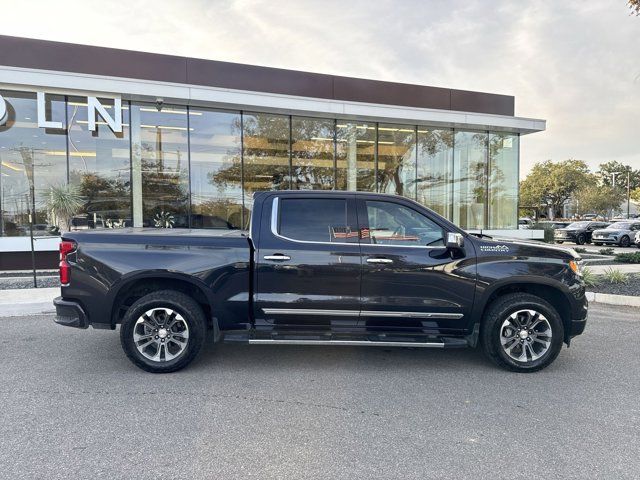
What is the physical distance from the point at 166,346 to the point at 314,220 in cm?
210

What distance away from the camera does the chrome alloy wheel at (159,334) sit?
175 inches

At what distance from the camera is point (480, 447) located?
3074 millimetres

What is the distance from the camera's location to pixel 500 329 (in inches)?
179

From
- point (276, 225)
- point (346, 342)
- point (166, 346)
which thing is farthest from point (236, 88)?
point (346, 342)

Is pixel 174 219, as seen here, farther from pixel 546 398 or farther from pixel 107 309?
pixel 546 398

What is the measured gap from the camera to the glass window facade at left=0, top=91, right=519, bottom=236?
490 inches

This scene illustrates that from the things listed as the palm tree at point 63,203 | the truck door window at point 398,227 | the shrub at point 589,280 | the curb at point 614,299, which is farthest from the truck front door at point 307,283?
the palm tree at point 63,203

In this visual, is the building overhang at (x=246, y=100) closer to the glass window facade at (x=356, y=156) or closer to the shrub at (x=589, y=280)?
the glass window facade at (x=356, y=156)

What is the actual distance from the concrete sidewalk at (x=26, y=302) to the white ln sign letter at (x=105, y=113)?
19.6 ft

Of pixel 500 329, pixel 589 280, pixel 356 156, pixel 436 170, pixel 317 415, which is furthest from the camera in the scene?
pixel 436 170

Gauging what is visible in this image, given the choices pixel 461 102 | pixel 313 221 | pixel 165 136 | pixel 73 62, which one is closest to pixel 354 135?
pixel 461 102

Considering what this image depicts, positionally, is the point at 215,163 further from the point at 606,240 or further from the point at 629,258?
the point at 606,240

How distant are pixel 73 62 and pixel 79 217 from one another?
4647 millimetres

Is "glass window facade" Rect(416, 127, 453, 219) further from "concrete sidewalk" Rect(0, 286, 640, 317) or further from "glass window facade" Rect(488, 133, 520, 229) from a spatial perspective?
"concrete sidewalk" Rect(0, 286, 640, 317)
